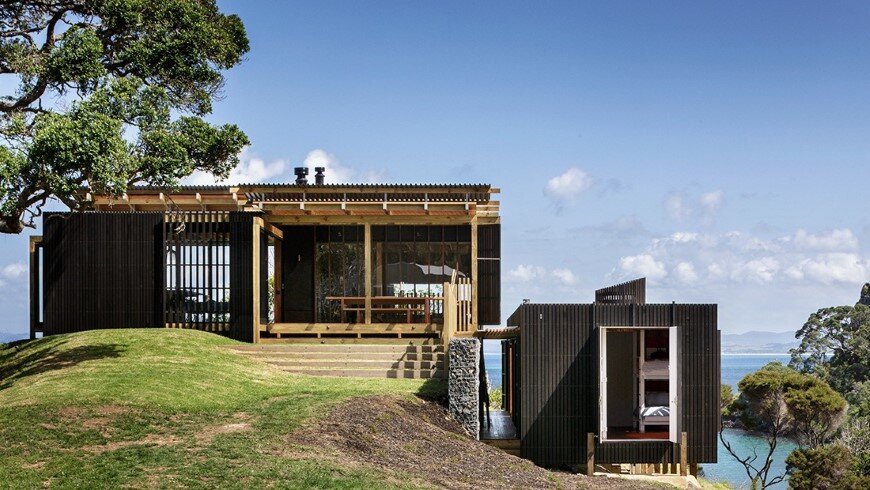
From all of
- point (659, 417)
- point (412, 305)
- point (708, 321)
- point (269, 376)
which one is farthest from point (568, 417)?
point (412, 305)

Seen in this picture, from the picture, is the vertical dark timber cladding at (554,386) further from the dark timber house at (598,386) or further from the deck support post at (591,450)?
the deck support post at (591,450)

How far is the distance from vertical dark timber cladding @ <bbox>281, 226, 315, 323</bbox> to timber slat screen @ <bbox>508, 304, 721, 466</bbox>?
10.1 m

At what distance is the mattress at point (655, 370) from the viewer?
18250 millimetres

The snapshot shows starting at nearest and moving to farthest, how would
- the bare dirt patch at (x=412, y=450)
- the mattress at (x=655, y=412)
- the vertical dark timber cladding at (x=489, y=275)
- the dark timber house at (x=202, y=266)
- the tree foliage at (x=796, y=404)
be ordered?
the bare dirt patch at (x=412, y=450) → the mattress at (x=655, y=412) → the dark timber house at (x=202, y=266) → the vertical dark timber cladding at (x=489, y=275) → the tree foliage at (x=796, y=404)

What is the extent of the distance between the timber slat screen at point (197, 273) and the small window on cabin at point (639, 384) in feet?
32.7

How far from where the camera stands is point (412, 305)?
2516 cm

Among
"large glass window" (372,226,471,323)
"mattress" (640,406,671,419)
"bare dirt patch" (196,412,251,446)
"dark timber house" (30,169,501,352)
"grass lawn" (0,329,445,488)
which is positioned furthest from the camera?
"large glass window" (372,226,471,323)

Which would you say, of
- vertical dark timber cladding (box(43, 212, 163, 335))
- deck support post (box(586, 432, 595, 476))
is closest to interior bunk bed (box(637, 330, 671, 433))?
deck support post (box(586, 432, 595, 476))

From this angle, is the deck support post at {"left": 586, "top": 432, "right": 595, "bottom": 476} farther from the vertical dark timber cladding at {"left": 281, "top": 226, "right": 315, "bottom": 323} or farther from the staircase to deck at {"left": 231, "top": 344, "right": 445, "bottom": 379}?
the vertical dark timber cladding at {"left": 281, "top": 226, "right": 315, "bottom": 323}

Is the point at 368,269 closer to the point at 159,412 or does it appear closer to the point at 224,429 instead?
the point at 159,412

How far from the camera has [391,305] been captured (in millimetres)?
25453

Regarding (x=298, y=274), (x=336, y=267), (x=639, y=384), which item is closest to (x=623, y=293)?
(x=639, y=384)

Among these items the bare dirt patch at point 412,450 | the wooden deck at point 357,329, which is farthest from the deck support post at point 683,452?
the wooden deck at point 357,329

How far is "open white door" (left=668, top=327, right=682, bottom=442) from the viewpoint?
56.7 ft
